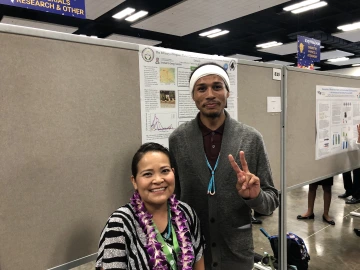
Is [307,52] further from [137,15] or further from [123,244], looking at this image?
[137,15]

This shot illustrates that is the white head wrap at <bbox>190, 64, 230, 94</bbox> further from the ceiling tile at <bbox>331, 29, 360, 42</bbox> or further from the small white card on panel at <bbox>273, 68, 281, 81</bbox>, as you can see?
the ceiling tile at <bbox>331, 29, 360, 42</bbox>

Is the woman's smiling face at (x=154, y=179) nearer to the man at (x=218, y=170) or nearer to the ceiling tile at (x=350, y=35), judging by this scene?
the man at (x=218, y=170)

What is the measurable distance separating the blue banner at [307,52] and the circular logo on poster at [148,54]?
7.52 feet

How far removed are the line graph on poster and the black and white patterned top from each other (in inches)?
19.1

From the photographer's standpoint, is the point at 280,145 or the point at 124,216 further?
the point at 280,145

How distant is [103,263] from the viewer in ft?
2.94

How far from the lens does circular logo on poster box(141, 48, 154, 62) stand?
1323mm

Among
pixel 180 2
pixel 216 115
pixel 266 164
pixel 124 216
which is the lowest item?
pixel 124 216

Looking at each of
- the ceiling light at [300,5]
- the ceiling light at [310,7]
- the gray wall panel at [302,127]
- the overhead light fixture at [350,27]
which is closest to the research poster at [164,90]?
the gray wall panel at [302,127]

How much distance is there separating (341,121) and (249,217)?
1.76 meters

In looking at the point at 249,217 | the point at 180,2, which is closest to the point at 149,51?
the point at 249,217

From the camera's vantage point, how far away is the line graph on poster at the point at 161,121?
138 cm

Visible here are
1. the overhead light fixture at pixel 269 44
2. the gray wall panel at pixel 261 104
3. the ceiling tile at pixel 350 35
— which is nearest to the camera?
the gray wall panel at pixel 261 104

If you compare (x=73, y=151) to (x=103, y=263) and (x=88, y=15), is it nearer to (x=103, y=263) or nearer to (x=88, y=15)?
(x=103, y=263)
